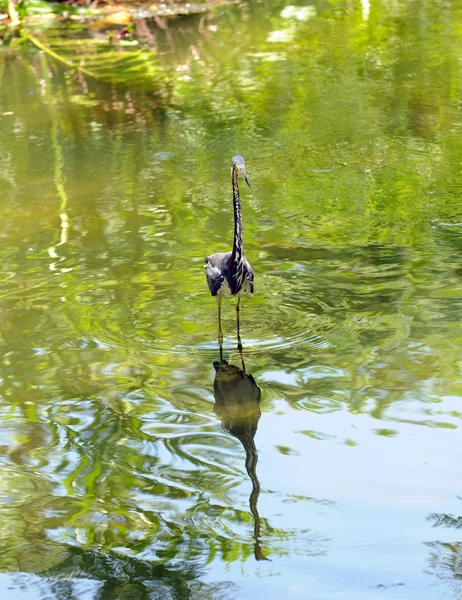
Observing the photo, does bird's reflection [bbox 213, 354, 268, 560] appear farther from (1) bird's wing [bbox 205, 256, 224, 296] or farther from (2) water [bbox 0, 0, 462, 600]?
(1) bird's wing [bbox 205, 256, 224, 296]

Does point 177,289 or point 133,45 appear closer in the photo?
point 177,289

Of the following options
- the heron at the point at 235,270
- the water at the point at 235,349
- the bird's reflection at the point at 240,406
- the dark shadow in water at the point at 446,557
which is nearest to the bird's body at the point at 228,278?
the heron at the point at 235,270

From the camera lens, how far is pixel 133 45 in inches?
664

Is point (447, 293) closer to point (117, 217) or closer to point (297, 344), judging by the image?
point (297, 344)

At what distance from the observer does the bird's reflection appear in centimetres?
542

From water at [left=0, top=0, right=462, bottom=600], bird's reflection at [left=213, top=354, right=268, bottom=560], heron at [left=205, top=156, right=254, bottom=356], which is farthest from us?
heron at [left=205, top=156, right=254, bottom=356]

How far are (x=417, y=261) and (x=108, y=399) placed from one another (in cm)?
301

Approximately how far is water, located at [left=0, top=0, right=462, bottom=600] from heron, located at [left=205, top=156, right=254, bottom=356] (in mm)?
333

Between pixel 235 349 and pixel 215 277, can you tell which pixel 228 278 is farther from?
pixel 235 349

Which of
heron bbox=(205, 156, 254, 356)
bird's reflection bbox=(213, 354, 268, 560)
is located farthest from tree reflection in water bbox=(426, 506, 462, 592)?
heron bbox=(205, 156, 254, 356)

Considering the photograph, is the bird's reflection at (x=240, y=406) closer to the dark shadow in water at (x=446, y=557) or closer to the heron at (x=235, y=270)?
the heron at (x=235, y=270)

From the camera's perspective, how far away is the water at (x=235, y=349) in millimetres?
4590

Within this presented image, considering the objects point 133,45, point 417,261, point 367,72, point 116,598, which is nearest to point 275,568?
point 116,598

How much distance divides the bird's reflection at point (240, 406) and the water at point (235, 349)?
2cm
